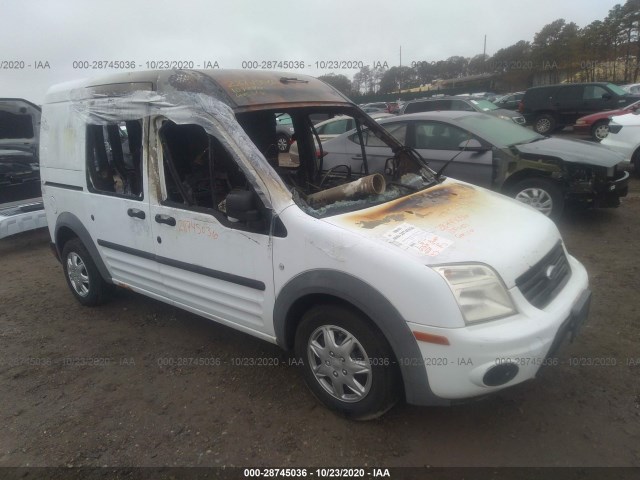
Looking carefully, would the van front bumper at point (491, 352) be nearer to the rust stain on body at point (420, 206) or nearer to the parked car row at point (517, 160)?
the rust stain on body at point (420, 206)

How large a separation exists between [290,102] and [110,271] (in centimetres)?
211

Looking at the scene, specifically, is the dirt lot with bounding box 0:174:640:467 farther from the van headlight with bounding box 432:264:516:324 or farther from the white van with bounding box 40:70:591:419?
the van headlight with bounding box 432:264:516:324

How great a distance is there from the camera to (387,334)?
2230 millimetres

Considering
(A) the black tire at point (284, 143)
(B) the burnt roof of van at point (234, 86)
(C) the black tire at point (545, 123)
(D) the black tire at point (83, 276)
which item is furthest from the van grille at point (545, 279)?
(C) the black tire at point (545, 123)

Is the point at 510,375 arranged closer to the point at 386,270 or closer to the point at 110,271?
the point at 386,270

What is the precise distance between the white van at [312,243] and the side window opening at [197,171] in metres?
0.01

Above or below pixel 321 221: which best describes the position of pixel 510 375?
below

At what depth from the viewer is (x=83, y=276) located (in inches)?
168

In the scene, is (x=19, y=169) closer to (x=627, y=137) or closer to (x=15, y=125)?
(x=15, y=125)

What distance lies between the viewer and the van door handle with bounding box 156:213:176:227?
3072 mm

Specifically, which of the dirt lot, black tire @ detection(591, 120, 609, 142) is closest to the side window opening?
the dirt lot

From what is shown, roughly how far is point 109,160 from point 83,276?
1.21 meters

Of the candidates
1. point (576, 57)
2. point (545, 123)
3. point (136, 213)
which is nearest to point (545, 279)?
point (136, 213)

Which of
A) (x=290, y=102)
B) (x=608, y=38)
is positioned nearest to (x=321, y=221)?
(x=290, y=102)
